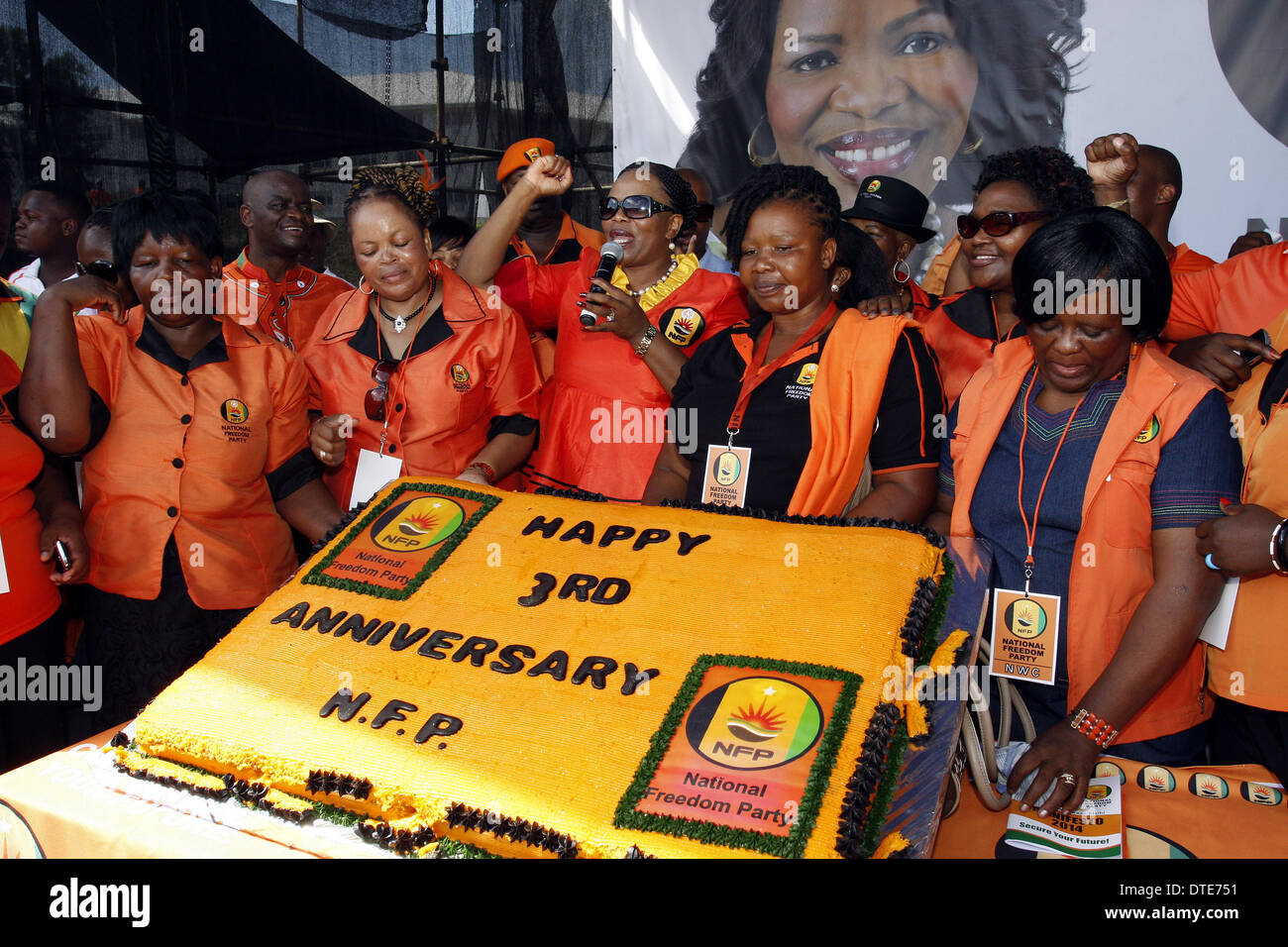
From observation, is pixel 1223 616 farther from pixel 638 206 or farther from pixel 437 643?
pixel 638 206

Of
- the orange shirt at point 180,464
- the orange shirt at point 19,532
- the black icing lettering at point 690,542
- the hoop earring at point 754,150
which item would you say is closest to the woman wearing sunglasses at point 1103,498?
the black icing lettering at point 690,542

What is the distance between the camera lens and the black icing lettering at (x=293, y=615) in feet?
6.44

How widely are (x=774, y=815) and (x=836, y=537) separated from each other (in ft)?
1.98

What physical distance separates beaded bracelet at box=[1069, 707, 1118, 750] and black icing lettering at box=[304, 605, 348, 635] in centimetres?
143

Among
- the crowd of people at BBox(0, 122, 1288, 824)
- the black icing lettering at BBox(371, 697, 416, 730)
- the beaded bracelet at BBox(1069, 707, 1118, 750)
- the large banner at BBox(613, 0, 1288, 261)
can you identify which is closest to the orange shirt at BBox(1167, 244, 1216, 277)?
the crowd of people at BBox(0, 122, 1288, 824)

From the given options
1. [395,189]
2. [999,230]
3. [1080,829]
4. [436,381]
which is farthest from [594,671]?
[395,189]

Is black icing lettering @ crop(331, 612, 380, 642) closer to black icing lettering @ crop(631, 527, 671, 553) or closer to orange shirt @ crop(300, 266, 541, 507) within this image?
black icing lettering @ crop(631, 527, 671, 553)

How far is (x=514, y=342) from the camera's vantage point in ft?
9.55

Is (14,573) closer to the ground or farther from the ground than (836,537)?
closer to the ground

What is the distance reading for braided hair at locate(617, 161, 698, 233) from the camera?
124 inches

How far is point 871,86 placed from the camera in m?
4.84
